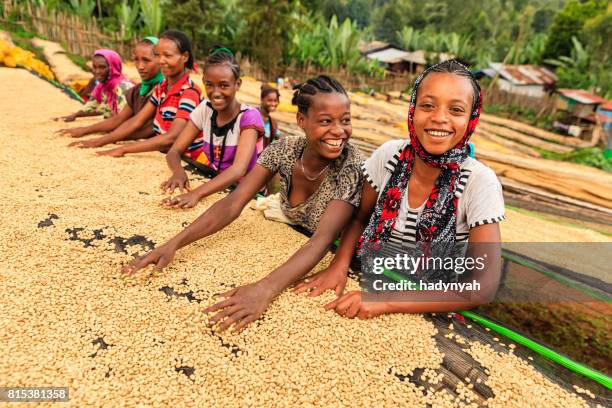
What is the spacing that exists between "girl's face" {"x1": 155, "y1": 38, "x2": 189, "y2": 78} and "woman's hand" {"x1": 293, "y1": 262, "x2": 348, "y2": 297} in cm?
→ 214

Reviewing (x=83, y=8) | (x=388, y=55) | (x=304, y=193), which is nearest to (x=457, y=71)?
(x=304, y=193)

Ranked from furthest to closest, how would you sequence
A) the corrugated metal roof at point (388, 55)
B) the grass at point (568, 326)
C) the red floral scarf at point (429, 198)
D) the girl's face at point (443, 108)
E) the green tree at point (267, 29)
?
the corrugated metal roof at point (388, 55) < the green tree at point (267, 29) < the grass at point (568, 326) < the red floral scarf at point (429, 198) < the girl's face at point (443, 108)

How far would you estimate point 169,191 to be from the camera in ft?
7.46

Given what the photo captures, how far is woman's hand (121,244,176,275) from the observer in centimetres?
146

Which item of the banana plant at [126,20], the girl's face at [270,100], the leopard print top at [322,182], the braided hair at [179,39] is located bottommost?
the leopard print top at [322,182]

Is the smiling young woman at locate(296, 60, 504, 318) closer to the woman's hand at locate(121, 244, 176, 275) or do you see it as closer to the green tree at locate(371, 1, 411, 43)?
the woman's hand at locate(121, 244, 176, 275)

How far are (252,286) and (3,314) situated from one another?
0.77 m

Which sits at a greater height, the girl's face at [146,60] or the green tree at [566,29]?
the green tree at [566,29]

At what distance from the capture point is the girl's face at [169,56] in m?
2.82

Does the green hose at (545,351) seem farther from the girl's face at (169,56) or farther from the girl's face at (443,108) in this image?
the girl's face at (169,56)

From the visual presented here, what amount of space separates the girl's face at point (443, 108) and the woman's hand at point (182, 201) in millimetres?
1301

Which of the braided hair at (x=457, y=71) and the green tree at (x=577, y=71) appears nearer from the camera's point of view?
the braided hair at (x=457, y=71)

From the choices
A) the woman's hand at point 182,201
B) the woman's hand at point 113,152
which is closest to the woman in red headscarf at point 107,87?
the woman's hand at point 113,152

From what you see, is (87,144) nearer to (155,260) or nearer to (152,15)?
(155,260)
